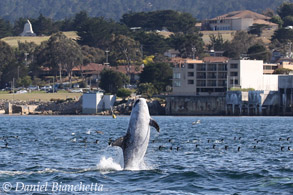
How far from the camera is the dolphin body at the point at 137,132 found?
33.0 meters

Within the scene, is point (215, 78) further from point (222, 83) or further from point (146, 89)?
point (146, 89)

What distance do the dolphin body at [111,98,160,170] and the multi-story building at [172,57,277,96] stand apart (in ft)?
406

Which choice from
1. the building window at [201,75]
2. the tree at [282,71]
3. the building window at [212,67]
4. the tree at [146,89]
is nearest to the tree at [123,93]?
the tree at [146,89]

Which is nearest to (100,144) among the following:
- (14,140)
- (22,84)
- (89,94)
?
(14,140)

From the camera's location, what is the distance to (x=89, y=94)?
15300 cm

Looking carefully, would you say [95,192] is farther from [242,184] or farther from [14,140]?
[14,140]

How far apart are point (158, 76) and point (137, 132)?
14147 cm

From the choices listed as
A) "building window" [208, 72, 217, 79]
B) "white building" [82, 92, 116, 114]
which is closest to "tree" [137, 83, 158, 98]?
"white building" [82, 92, 116, 114]

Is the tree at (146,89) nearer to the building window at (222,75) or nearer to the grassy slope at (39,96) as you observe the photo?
the grassy slope at (39,96)

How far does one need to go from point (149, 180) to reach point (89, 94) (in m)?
120

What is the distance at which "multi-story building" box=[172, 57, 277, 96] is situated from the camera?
157 meters

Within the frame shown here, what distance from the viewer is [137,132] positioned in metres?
33.2

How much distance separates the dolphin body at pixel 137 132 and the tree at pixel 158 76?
13782 centimetres

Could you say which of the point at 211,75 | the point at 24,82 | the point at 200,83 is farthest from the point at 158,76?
the point at 24,82
